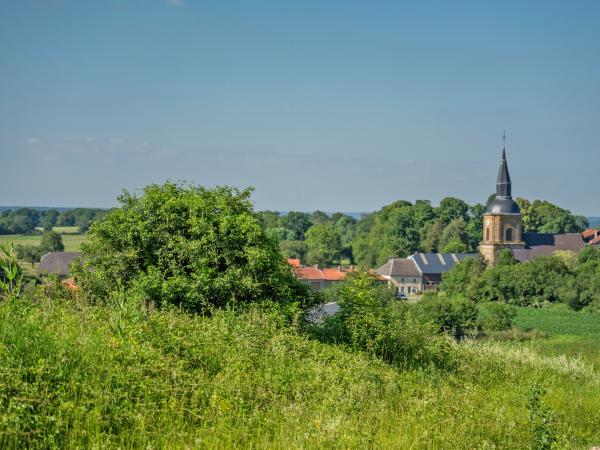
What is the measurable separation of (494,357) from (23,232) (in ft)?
321

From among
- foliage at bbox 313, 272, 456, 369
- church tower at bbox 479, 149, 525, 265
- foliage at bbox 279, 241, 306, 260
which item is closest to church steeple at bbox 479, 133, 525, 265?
Result: church tower at bbox 479, 149, 525, 265

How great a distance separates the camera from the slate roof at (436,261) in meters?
94.9

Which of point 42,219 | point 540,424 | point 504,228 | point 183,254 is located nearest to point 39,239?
point 42,219

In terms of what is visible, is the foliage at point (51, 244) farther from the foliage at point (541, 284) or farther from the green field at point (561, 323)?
the green field at point (561, 323)

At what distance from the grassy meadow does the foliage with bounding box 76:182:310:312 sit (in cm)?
334

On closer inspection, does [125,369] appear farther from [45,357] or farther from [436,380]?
[436,380]

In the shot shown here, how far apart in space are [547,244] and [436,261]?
58.3 ft

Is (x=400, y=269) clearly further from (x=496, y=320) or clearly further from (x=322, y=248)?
(x=496, y=320)

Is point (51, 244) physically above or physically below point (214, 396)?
above

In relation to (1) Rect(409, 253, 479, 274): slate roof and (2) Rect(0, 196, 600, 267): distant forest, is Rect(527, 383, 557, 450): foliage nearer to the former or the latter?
(1) Rect(409, 253, 479, 274): slate roof

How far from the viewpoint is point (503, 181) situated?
94.8 meters

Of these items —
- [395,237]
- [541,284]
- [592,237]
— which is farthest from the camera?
[592,237]

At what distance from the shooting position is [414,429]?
275 inches

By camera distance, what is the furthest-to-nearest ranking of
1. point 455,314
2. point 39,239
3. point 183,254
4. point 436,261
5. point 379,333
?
point 436,261
point 39,239
point 455,314
point 183,254
point 379,333
